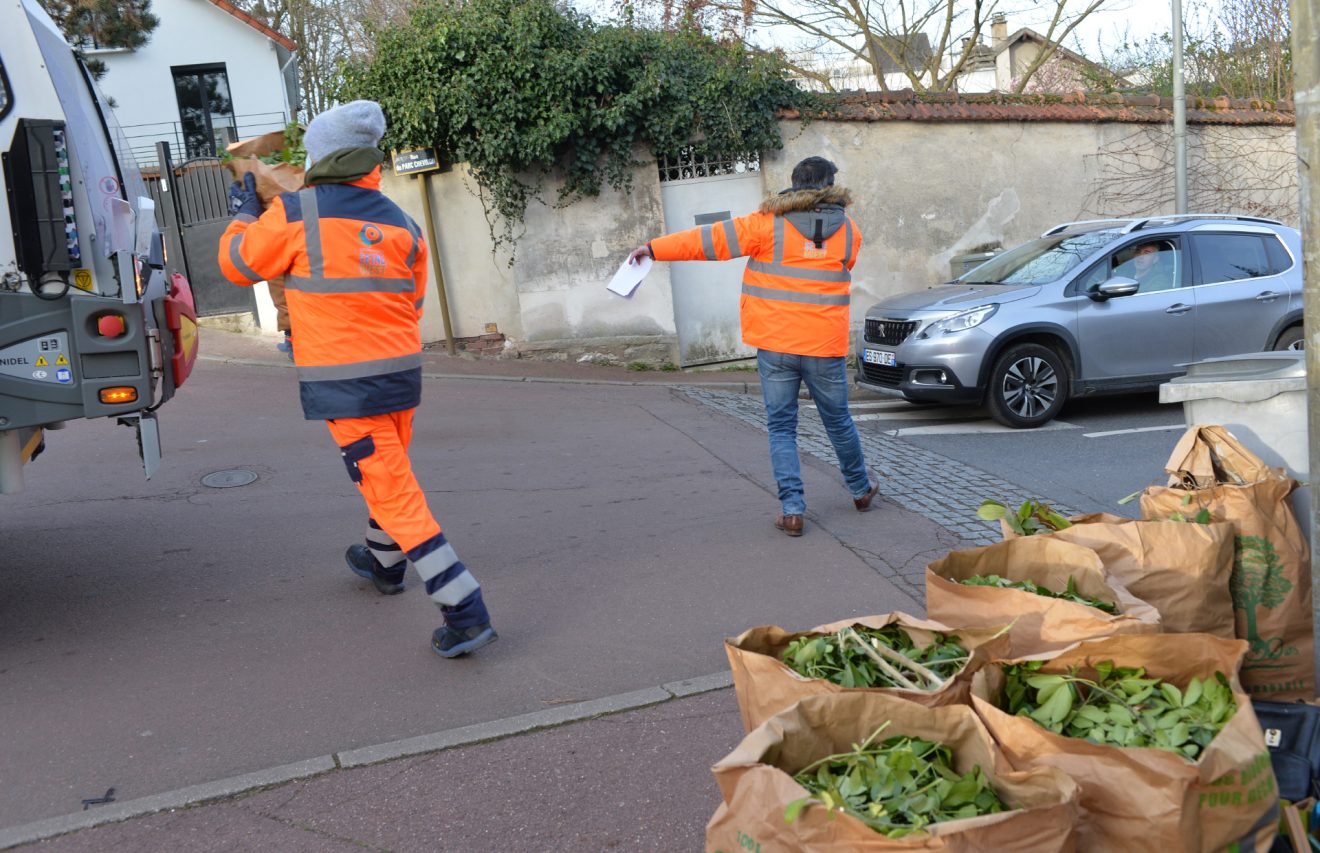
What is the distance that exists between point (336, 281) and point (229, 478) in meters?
3.99

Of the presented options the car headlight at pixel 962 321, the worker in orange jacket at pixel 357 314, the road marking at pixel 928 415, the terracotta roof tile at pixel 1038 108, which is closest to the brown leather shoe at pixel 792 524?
the worker in orange jacket at pixel 357 314

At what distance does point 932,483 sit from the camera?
750cm

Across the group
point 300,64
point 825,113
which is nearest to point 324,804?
point 825,113

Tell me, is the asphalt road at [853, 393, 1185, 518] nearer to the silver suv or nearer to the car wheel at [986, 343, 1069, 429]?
the car wheel at [986, 343, 1069, 429]

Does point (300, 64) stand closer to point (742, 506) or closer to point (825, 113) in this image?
point (825, 113)

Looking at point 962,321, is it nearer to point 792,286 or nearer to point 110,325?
point 792,286

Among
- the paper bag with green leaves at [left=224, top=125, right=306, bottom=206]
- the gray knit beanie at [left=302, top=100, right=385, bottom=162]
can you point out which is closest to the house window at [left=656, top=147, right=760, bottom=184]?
the paper bag with green leaves at [left=224, top=125, right=306, bottom=206]

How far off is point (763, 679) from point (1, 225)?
329 centimetres

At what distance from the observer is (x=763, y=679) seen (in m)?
2.77

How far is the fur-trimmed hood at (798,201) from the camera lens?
234 inches

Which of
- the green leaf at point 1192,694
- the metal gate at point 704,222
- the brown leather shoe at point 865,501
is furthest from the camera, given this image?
the metal gate at point 704,222

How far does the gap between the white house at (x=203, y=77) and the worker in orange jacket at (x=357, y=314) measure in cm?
2351

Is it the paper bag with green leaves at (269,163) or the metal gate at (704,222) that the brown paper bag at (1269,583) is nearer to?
the paper bag with green leaves at (269,163)

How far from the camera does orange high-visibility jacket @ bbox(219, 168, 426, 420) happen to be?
4254 mm
